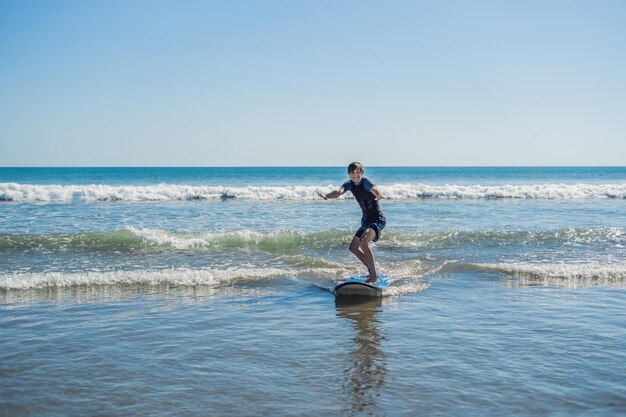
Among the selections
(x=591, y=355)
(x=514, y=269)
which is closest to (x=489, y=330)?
(x=591, y=355)

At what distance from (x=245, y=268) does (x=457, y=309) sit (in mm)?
5352

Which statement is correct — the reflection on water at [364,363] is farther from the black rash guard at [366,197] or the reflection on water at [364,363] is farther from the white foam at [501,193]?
the white foam at [501,193]

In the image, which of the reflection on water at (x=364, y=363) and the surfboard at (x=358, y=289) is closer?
the reflection on water at (x=364, y=363)

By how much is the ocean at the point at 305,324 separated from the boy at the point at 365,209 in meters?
0.89

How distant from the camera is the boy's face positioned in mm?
9734

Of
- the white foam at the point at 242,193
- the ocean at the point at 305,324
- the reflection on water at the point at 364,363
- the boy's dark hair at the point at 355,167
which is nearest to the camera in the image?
the reflection on water at the point at 364,363

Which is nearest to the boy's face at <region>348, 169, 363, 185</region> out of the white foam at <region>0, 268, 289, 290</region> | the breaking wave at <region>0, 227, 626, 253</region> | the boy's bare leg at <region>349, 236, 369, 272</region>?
the boy's bare leg at <region>349, 236, 369, 272</region>

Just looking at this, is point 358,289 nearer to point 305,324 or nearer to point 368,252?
point 368,252

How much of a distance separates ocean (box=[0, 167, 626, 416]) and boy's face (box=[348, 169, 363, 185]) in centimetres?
210

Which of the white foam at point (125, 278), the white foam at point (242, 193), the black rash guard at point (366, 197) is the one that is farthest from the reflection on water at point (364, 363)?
the white foam at point (242, 193)

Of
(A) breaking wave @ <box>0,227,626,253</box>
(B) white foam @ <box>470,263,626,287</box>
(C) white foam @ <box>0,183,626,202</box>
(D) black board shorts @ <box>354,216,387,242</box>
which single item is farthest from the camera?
(C) white foam @ <box>0,183,626,202</box>

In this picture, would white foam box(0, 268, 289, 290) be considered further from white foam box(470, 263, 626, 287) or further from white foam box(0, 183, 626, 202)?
white foam box(0, 183, 626, 202)

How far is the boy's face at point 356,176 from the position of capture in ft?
31.9

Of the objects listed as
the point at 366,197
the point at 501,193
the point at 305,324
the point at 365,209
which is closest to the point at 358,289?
the point at 365,209
